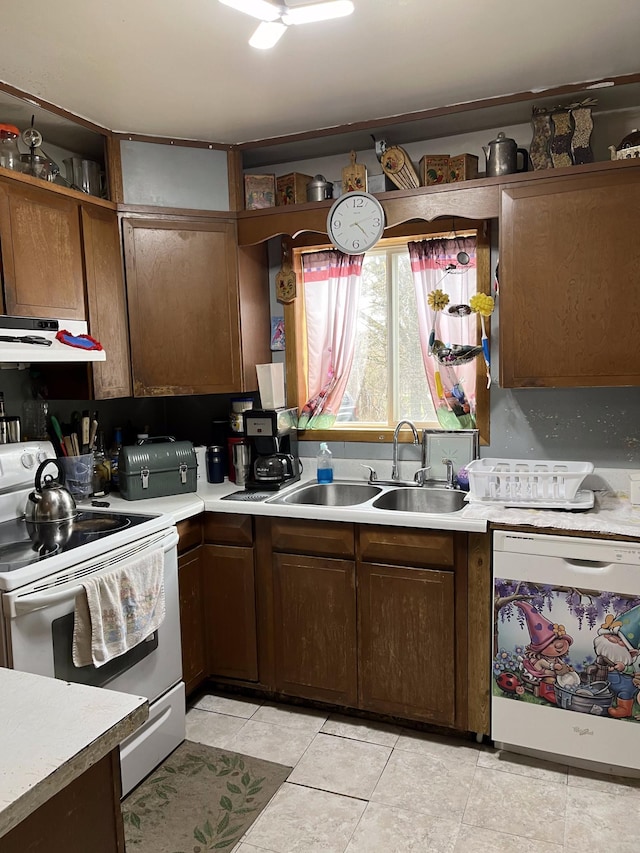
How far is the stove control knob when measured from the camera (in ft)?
8.23

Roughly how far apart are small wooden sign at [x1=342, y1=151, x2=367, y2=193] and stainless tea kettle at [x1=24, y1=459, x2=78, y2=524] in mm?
1737

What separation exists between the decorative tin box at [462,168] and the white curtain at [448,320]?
28 cm

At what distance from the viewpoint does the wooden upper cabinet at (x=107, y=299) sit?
2.71 m

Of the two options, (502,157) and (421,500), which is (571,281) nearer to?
(502,157)

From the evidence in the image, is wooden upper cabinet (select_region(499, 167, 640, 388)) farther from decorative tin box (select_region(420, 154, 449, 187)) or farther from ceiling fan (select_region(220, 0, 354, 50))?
ceiling fan (select_region(220, 0, 354, 50))

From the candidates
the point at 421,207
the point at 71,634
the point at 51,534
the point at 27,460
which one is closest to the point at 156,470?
the point at 27,460

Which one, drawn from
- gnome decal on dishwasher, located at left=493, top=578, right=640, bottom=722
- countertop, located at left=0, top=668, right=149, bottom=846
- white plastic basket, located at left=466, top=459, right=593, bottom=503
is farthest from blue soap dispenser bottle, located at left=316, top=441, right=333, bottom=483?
countertop, located at left=0, top=668, right=149, bottom=846

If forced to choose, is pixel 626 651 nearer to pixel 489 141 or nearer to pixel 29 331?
A: pixel 489 141

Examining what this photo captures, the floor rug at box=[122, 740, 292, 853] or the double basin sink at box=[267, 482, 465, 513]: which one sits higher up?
the double basin sink at box=[267, 482, 465, 513]


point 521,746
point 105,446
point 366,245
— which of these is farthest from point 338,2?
point 521,746

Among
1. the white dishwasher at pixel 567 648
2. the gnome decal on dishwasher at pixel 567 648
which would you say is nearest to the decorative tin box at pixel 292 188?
the white dishwasher at pixel 567 648

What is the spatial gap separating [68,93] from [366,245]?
130 centimetres

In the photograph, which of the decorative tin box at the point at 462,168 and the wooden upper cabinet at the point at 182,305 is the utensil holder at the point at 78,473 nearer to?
the wooden upper cabinet at the point at 182,305

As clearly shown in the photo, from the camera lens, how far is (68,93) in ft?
7.96
